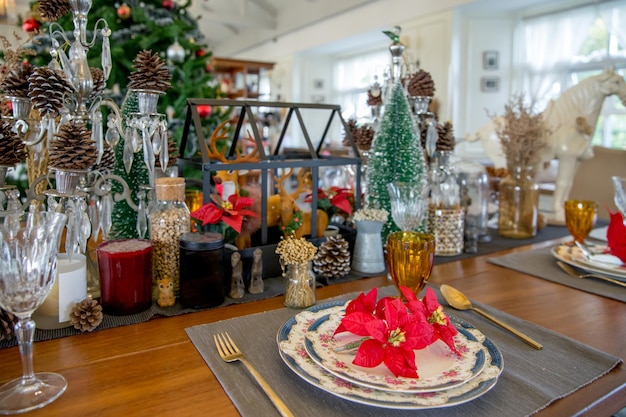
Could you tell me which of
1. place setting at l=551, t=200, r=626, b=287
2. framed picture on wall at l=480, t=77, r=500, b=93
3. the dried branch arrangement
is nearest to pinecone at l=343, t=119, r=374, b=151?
the dried branch arrangement

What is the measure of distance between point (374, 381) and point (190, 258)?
39 centimetres

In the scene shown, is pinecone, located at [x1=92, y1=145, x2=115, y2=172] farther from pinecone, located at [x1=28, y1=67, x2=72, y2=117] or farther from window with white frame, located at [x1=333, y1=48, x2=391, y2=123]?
window with white frame, located at [x1=333, y1=48, x2=391, y2=123]

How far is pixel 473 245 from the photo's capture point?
121cm

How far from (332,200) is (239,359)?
1.83 ft

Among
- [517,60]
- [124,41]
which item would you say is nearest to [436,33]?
[517,60]

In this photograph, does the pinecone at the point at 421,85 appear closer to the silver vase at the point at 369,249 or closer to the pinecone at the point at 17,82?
the silver vase at the point at 369,249

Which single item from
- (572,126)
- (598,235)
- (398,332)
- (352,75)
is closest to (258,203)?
(398,332)

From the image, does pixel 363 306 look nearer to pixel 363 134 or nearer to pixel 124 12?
pixel 363 134

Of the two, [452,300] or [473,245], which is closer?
[452,300]

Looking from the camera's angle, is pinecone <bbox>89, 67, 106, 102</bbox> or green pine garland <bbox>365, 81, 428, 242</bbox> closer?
pinecone <bbox>89, 67, 106, 102</bbox>

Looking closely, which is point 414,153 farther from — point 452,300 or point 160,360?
point 160,360

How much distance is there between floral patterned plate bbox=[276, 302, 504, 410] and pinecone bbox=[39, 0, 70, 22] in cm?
62

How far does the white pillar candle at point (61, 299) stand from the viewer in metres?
0.69

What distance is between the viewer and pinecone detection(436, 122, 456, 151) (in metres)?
1.23
